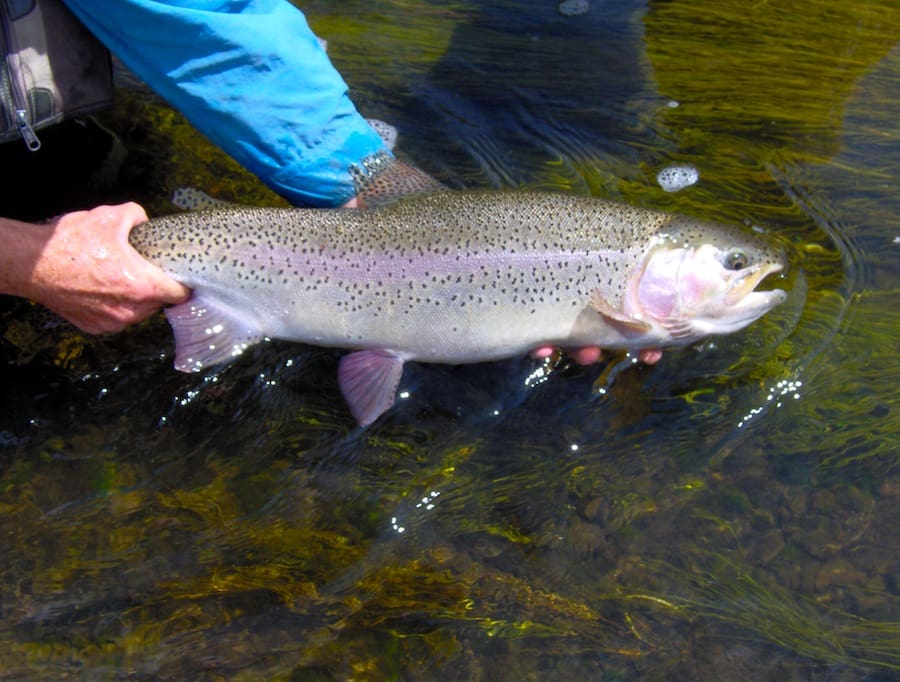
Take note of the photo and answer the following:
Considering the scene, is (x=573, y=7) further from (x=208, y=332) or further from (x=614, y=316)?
(x=208, y=332)

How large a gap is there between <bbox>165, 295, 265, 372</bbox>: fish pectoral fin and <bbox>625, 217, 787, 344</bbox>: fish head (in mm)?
1419

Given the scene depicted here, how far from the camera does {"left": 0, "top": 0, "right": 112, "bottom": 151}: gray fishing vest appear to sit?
304 cm

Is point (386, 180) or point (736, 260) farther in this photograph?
point (386, 180)

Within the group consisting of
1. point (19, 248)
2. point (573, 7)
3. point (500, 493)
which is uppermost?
point (19, 248)

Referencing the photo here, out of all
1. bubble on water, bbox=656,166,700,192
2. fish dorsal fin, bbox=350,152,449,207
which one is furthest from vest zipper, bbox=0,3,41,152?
bubble on water, bbox=656,166,700,192

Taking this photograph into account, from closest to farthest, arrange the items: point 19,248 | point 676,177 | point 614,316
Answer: point 19,248
point 614,316
point 676,177

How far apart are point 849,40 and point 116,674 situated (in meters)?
4.97

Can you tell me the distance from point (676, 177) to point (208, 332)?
2.46 metres

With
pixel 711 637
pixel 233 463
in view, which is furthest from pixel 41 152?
pixel 711 637

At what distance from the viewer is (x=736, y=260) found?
302 cm

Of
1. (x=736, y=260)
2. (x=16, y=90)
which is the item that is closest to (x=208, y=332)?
(x=16, y=90)

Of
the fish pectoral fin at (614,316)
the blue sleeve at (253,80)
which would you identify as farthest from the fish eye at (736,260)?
the blue sleeve at (253,80)

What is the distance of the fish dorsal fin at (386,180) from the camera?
10.5ft

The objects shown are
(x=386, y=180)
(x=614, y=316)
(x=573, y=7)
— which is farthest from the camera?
(x=573, y=7)
